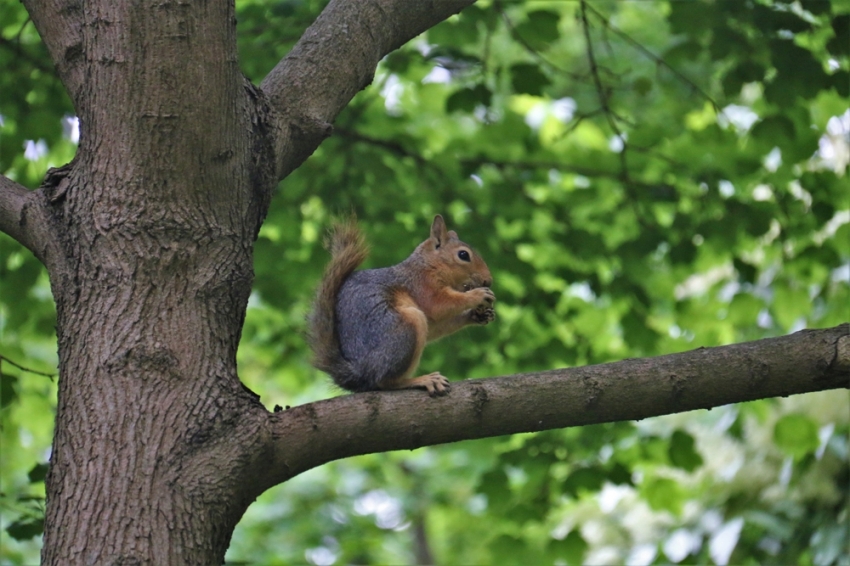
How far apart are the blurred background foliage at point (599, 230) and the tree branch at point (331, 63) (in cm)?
102

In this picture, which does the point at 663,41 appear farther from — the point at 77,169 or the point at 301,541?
the point at 77,169

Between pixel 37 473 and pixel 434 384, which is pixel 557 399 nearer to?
pixel 434 384

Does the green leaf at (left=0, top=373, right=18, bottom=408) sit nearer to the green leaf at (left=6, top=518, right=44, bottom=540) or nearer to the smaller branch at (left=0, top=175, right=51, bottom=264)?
the green leaf at (left=6, top=518, right=44, bottom=540)

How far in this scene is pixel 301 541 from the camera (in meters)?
6.13

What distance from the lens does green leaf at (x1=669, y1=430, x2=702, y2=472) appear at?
383cm

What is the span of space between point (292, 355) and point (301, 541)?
1.61 meters

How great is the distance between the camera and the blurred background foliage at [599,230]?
12.7ft

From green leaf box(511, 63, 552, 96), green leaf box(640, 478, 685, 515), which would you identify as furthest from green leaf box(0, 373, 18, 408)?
green leaf box(640, 478, 685, 515)

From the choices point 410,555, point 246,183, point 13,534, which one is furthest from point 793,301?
point 410,555

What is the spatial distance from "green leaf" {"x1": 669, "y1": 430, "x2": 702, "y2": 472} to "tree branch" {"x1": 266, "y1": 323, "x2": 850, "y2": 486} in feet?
6.13

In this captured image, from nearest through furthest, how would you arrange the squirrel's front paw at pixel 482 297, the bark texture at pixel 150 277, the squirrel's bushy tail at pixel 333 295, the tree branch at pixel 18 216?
the bark texture at pixel 150 277
the tree branch at pixel 18 216
the squirrel's bushy tail at pixel 333 295
the squirrel's front paw at pixel 482 297

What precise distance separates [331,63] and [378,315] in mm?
775

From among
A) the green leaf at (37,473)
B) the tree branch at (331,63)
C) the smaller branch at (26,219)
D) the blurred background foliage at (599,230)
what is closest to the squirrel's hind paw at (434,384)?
the tree branch at (331,63)

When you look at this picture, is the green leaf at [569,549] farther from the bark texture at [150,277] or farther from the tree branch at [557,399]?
the bark texture at [150,277]
